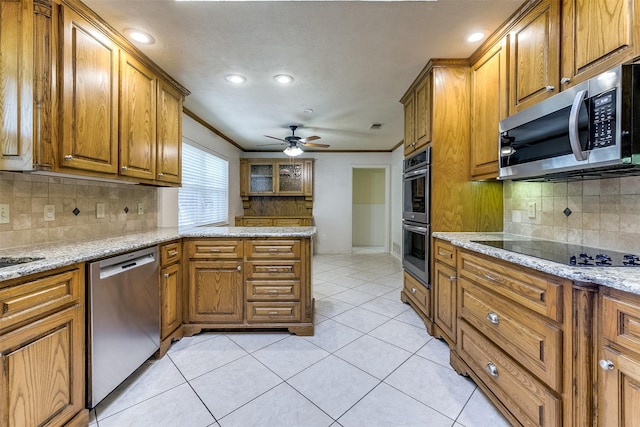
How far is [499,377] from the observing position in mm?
1395

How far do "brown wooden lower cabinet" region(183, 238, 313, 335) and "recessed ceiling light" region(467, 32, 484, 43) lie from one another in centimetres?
200

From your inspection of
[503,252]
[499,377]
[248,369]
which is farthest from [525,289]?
[248,369]

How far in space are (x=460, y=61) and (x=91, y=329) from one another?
3.20 metres

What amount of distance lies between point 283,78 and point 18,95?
6.05ft

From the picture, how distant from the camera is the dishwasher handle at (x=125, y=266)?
1.52 meters

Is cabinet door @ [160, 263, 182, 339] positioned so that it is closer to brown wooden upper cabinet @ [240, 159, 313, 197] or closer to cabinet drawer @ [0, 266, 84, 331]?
cabinet drawer @ [0, 266, 84, 331]

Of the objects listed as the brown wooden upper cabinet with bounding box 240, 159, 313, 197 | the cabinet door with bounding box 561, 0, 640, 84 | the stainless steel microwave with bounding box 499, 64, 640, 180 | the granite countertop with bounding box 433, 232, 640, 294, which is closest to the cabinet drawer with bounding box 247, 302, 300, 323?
the granite countertop with bounding box 433, 232, 640, 294

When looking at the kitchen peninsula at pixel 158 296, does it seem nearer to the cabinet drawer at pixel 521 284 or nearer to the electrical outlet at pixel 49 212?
the electrical outlet at pixel 49 212

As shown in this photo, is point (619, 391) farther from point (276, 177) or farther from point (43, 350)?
point (276, 177)

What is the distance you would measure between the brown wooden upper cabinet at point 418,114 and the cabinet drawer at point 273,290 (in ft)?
5.80

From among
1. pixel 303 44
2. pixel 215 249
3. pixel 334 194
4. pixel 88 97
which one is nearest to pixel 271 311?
pixel 215 249

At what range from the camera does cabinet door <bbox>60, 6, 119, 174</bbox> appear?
5.08ft

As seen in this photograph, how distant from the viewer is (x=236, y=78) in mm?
2604

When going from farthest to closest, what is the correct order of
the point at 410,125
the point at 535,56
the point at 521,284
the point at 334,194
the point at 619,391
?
1. the point at 334,194
2. the point at 410,125
3. the point at 535,56
4. the point at 521,284
5. the point at 619,391
